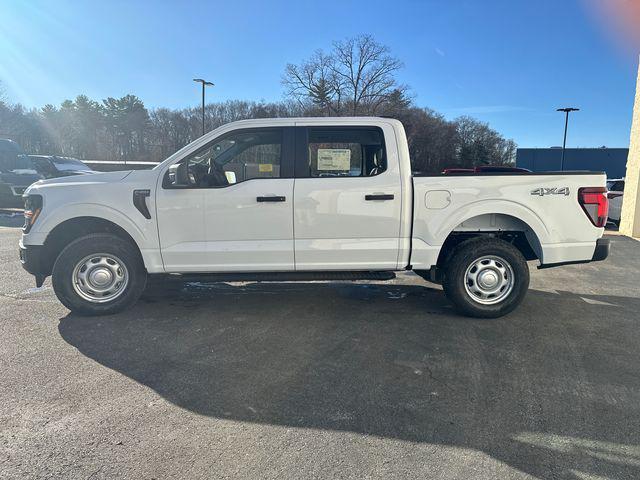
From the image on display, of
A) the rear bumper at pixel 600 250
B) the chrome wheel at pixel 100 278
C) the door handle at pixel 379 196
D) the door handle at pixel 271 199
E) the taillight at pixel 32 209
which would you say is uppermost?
the door handle at pixel 379 196

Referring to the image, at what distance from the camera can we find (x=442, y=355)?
13.2 feet

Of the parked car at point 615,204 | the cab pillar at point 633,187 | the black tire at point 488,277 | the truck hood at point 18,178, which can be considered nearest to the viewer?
the black tire at point 488,277

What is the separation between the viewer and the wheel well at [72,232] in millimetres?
4867

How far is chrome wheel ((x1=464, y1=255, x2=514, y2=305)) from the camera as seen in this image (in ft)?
16.3

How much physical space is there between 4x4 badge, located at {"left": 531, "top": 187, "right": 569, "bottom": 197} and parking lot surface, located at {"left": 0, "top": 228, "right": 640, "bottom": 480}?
1.47 metres

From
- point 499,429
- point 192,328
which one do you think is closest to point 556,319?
point 499,429

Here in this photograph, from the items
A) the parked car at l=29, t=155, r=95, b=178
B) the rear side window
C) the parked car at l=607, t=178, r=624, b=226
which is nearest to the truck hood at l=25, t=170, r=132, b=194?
the parked car at l=607, t=178, r=624, b=226

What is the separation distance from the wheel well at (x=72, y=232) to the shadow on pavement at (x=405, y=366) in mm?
750

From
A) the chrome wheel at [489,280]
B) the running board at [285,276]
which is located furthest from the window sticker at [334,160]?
the chrome wheel at [489,280]

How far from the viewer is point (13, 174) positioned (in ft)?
49.6

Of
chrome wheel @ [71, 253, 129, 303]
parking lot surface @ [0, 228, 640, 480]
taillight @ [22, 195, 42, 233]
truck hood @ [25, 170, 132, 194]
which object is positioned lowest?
parking lot surface @ [0, 228, 640, 480]

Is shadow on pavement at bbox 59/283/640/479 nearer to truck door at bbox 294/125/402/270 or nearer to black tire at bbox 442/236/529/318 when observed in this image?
black tire at bbox 442/236/529/318

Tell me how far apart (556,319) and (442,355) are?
195 centimetres

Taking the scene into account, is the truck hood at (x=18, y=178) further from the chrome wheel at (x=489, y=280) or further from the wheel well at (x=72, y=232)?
the chrome wheel at (x=489, y=280)
